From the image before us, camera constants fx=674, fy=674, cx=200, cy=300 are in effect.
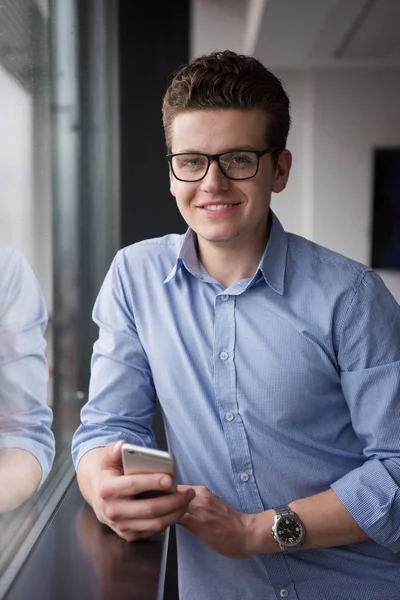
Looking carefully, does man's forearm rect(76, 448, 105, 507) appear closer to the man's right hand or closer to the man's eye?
the man's right hand

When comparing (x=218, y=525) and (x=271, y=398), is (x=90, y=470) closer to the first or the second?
(x=218, y=525)

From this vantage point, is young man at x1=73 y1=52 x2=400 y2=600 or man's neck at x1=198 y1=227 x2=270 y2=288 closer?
young man at x1=73 y1=52 x2=400 y2=600

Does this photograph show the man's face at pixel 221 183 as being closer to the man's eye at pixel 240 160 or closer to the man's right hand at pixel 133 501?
the man's eye at pixel 240 160

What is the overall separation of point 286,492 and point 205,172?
643mm

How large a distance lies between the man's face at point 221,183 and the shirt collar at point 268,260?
6 centimetres

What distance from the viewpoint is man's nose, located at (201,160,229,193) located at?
4.25 feet

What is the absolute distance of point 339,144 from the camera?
5.22 metres

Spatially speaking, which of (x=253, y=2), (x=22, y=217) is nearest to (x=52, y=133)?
(x=22, y=217)

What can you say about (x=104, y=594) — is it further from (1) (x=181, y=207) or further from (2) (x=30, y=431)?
→ (1) (x=181, y=207)

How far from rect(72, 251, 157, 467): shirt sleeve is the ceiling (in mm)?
2570

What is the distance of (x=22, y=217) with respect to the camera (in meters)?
1.37

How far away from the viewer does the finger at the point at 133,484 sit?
39.7 inches

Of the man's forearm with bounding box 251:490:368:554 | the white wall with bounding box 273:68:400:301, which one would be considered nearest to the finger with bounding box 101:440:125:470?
the man's forearm with bounding box 251:490:368:554

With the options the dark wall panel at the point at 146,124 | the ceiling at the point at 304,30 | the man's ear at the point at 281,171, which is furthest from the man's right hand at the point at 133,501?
the ceiling at the point at 304,30
